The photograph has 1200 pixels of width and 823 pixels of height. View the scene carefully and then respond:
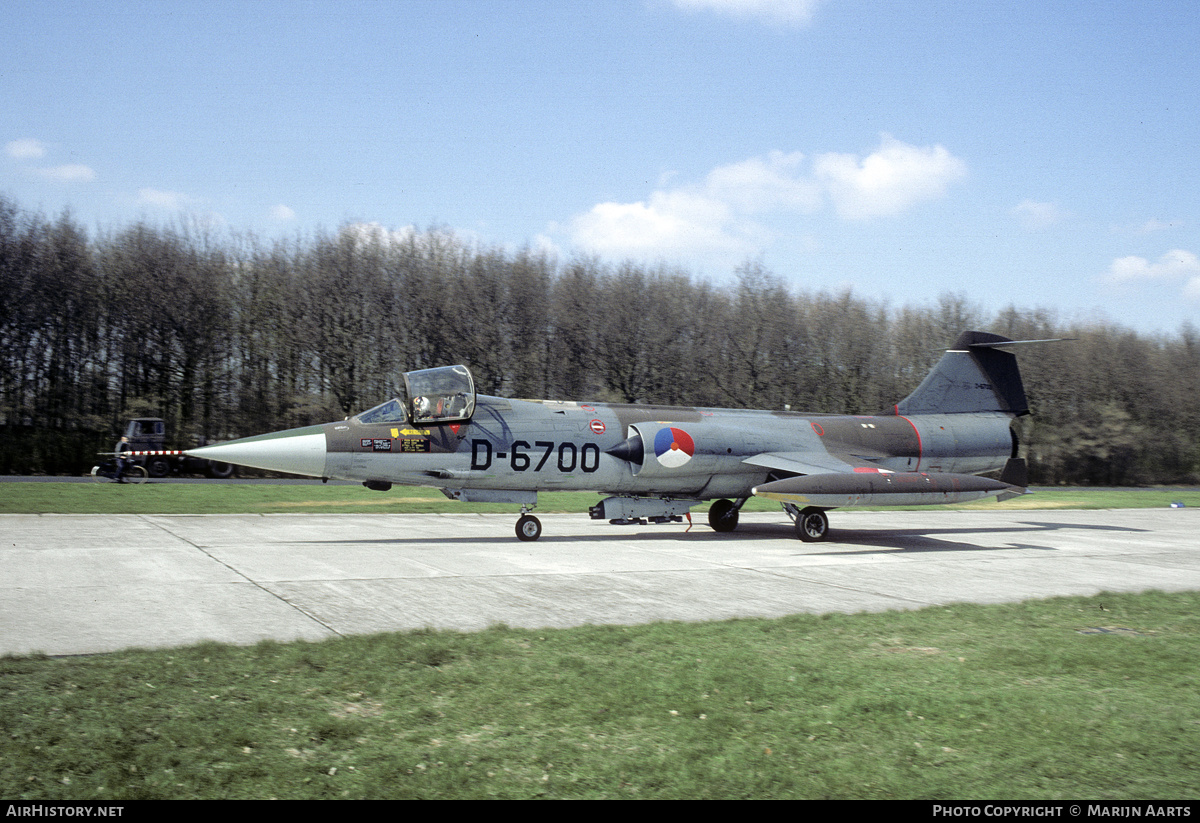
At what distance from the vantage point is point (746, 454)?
17922mm

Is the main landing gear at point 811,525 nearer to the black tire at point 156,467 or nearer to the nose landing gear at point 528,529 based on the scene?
the nose landing gear at point 528,529

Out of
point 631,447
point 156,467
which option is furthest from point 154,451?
point 631,447

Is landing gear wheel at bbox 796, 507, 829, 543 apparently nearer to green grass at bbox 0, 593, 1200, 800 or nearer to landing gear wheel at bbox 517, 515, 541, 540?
landing gear wheel at bbox 517, 515, 541, 540

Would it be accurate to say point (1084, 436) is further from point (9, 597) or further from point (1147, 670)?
point (9, 597)

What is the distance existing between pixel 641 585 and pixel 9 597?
6.84 m

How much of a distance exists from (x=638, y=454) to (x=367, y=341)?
32.9 metres

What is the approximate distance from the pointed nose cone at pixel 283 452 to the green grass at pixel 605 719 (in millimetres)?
7639

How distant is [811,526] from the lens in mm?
17234

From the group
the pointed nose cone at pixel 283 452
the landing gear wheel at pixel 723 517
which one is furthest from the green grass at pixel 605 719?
the landing gear wheel at pixel 723 517

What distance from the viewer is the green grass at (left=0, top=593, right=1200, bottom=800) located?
4.22 meters

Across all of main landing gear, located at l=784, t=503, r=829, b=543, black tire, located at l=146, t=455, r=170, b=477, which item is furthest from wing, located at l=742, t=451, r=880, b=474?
black tire, located at l=146, t=455, r=170, b=477

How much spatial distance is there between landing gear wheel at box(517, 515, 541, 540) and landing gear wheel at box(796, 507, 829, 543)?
533cm

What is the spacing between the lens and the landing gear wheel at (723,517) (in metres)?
19.2

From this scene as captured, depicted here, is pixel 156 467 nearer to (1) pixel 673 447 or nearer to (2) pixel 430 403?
(2) pixel 430 403
